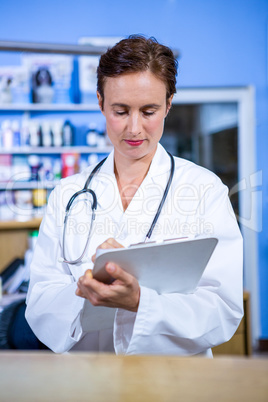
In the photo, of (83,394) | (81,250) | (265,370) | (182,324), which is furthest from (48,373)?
(81,250)

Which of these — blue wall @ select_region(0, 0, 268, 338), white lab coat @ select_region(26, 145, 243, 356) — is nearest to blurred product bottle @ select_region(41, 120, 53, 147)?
blue wall @ select_region(0, 0, 268, 338)

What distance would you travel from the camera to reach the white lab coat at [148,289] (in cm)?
71

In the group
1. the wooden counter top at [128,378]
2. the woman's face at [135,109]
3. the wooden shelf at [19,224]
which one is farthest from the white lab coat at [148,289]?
the wooden shelf at [19,224]

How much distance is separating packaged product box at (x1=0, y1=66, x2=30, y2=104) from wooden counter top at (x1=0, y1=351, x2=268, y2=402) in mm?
2824

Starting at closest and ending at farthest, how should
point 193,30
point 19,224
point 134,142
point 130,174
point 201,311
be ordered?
point 201,311 < point 134,142 < point 130,174 < point 19,224 < point 193,30

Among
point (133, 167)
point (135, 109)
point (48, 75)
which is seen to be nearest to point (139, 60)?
point (135, 109)

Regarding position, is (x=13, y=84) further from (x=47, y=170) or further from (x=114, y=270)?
(x=114, y=270)

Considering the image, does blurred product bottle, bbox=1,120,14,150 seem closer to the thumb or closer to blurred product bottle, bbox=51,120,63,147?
blurred product bottle, bbox=51,120,63,147

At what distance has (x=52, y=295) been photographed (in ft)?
2.64

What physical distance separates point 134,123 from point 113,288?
1.05ft

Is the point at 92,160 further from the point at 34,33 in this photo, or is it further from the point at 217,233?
the point at 217,233

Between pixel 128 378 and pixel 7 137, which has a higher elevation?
pixel 7 137

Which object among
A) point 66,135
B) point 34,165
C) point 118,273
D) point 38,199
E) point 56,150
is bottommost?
point 38,199

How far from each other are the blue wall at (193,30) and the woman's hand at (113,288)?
2.37m
